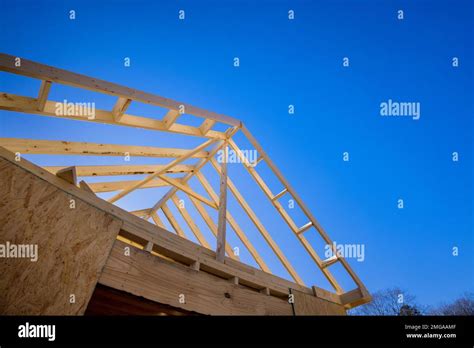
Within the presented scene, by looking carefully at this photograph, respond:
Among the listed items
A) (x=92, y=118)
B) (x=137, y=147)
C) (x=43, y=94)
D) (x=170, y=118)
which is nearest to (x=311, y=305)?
(x=170, y=118)

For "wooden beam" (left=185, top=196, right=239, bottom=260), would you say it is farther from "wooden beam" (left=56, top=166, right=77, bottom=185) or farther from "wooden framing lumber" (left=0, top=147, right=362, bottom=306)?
"wooden beam" (left=56, top=166, right=77, bottom=185)

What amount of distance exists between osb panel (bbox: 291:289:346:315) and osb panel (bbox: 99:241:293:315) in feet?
2.91

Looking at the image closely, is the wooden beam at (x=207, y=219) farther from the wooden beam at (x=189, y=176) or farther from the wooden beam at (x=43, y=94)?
the wooden beam at (x=43, y=94)

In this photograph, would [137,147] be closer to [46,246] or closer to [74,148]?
[74,148]

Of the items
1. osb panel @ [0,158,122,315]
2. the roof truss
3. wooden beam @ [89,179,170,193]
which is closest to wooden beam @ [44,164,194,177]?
the roof truss

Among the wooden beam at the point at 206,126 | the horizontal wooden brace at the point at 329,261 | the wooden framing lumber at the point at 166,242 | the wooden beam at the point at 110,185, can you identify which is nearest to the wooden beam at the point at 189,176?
the wooden beam at the point at 110,185

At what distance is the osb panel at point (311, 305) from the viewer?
5.86 m

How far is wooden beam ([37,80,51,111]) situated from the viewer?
3.89 m

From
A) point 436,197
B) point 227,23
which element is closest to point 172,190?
point 227,23

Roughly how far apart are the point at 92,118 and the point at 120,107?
396 millimetres

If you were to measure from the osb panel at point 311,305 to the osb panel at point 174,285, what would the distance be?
89 cm

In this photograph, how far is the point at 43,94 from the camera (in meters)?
4.00

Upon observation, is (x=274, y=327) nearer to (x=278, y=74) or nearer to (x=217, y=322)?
(x=217, y=322)

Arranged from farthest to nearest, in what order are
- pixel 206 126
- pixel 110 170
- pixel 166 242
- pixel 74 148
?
pixel 110 170
pixel 206 126
pixel 74 148
pixel 166 242
